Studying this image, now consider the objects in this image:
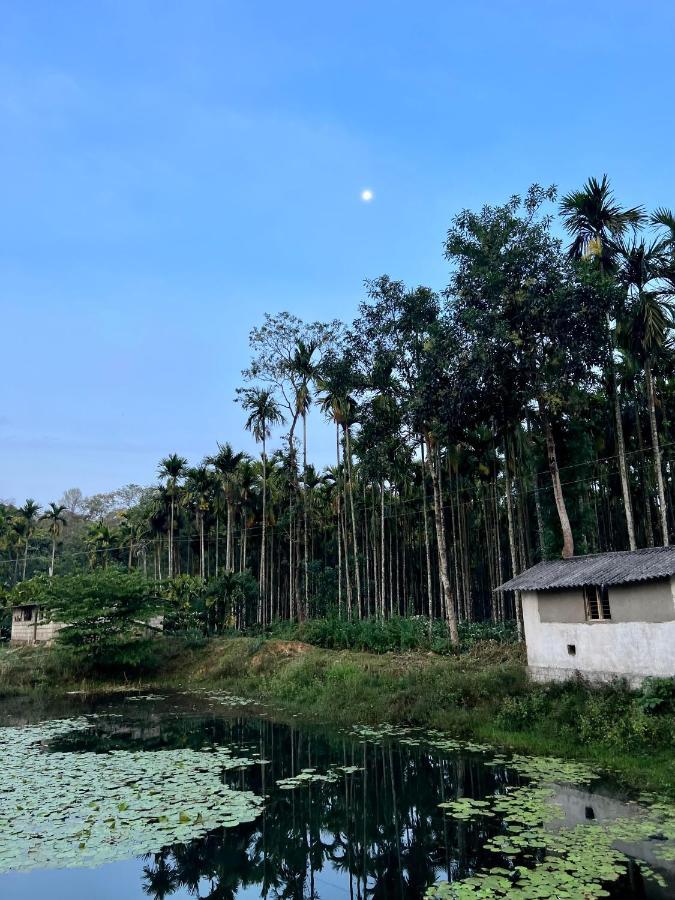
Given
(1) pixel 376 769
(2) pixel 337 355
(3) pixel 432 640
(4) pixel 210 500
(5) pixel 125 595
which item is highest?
(2) pixel 337 355

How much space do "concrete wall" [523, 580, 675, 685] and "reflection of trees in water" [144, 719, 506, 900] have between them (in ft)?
13.7

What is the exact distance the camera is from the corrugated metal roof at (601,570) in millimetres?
13383

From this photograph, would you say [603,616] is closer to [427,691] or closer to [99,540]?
[427,691]

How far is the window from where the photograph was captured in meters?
14.5

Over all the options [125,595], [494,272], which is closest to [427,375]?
[494,272]

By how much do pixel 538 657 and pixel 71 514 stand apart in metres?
85.1

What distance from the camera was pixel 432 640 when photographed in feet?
81.4

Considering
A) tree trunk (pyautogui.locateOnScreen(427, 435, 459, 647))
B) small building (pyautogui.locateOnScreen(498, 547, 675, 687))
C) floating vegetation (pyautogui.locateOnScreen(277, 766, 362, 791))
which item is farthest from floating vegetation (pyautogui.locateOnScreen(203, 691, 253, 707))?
small building (pyautogui.locateOnScreen(498, 547, 675, 687))

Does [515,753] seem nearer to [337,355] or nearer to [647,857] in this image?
[647,857]

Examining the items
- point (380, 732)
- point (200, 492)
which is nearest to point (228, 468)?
point (200, 492)

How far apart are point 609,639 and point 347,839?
8.31 meters

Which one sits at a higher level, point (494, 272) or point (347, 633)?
point (494, 272)

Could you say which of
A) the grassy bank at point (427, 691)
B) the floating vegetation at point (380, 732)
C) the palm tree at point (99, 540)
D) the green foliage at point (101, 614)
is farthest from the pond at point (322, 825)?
the palm tree at point (99, 540)

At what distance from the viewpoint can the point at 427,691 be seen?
1723 centimetres
